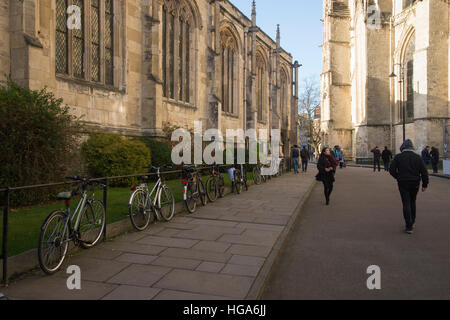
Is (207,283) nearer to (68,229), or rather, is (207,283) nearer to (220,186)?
(68,229)

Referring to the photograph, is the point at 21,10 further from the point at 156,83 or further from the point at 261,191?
the point at 261,191

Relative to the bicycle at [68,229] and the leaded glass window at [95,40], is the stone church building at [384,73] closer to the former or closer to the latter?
the leaded glass window at [95,40]

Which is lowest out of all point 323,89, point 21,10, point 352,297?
point 352,297

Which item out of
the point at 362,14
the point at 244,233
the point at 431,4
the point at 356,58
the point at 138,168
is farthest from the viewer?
the point at 356,58

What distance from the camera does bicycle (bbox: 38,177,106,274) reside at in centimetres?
393

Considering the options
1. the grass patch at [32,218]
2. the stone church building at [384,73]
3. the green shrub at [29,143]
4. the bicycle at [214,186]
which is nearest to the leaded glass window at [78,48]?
the green shrub at [29,143]

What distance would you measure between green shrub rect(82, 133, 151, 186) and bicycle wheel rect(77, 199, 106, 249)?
4.98m

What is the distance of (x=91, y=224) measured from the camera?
5066 mm

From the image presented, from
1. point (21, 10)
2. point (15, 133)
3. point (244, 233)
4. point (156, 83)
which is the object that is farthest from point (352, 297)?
point (156, 83)

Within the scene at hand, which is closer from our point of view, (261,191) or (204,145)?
(261,191)

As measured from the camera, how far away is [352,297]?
3564 millimetres

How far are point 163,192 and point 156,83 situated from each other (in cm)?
774

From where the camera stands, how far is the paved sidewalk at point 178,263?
3.53 metres

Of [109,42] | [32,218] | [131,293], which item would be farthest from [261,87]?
[131,293]
